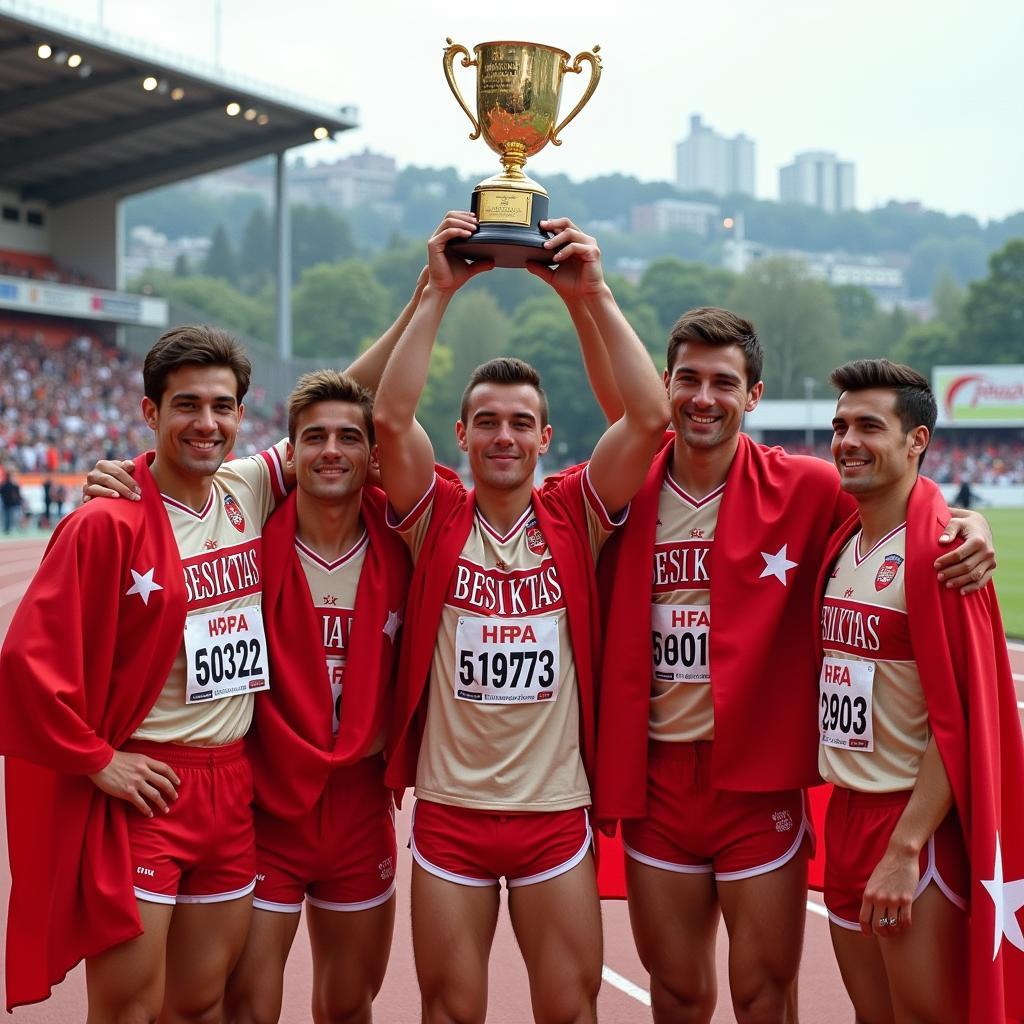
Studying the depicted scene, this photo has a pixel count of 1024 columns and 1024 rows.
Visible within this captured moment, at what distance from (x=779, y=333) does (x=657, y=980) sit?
84.9 meters

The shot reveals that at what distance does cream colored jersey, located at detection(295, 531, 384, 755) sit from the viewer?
384 cm

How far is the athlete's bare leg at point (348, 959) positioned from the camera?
3844mm

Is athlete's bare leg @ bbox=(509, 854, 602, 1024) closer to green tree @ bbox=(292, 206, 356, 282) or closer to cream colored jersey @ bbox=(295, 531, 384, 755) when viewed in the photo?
cream colored jersey @ bbox=(295, 531, 384, 755)

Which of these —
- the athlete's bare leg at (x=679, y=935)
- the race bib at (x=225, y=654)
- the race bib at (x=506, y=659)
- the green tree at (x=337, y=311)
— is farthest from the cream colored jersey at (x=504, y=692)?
the green tree at (x=337, y=311)

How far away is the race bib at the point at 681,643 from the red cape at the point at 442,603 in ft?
0.66

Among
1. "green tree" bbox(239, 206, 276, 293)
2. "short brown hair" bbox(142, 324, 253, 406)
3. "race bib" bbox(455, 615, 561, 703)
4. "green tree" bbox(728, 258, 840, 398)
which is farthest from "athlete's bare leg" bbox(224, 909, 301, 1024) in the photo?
"green tree" bbox(239, 206, 276, 293)

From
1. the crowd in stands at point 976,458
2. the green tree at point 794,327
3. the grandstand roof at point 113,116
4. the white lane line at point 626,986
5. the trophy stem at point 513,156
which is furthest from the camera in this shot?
the green tree at point 794,327

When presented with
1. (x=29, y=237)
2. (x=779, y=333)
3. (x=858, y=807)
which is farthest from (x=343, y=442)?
(x=779, y=333)

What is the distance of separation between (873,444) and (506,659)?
4.03 feet

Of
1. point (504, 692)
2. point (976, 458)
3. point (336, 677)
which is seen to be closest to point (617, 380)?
point (504, 692)

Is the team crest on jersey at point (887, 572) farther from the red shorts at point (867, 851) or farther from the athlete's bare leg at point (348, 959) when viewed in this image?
the athlete's bare leg at point (348, 959)

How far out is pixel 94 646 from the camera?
11.6ft

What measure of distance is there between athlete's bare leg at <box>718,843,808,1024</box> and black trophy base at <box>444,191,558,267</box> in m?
2.03

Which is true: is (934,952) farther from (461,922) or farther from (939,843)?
(461,922)
